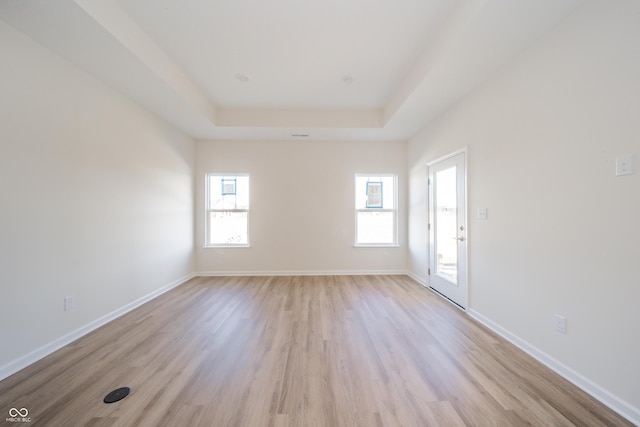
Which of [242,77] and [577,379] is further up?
[242,77]

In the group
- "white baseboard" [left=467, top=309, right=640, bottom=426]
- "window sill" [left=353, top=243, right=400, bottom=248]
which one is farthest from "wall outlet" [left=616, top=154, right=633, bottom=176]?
"window sill" [left=353, top=243, right=400, bottom=248]

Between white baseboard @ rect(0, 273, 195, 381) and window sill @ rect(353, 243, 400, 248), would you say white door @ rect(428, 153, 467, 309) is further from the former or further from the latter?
white baseboard @ rect(0, 273, 195, 381)

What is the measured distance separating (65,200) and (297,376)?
271 centimetres

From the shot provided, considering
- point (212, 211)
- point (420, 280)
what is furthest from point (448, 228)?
point (212, 211)

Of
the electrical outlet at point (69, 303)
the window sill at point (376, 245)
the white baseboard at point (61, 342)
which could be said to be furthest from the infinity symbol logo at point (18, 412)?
the window sill at point (376, 245)

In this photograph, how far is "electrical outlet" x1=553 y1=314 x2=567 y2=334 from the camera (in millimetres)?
1765

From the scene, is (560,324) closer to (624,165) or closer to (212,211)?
(624,165)

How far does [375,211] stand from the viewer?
478 cm

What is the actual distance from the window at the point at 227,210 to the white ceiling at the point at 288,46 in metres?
1.37

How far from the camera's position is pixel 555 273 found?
185 cm

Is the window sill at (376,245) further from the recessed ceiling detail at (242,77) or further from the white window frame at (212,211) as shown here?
the recessed ceiling detail at (242,77)

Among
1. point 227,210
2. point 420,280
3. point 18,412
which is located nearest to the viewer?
point 18,412

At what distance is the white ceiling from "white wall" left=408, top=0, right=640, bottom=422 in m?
0.38

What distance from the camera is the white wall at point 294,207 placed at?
460 cm
